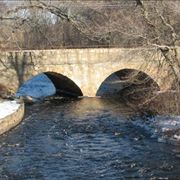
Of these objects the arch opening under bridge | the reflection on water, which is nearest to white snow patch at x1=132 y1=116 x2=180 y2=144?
the reflection on water

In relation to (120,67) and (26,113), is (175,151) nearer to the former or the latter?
(26,113)

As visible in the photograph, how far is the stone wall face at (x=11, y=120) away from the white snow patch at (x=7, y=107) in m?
0.19

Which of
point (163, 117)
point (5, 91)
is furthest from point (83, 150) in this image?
point (5, 91)

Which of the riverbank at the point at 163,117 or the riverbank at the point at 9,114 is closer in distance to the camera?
the riverbank at the point at 163,117

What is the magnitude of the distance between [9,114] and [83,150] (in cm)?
471

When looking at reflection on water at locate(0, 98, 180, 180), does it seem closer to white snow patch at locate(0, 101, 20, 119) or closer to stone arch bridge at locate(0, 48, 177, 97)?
white snow patch at locate(0, 101, 20, 119)

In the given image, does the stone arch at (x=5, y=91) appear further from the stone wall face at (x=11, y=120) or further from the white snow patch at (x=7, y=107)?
the stone wall face at (x=11, y=120)

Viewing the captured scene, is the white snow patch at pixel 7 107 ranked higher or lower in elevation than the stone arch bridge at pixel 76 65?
lower

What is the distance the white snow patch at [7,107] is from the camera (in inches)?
930

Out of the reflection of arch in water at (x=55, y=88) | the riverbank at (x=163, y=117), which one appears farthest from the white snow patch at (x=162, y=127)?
the reflection of arch in water at (x=55, y=88)

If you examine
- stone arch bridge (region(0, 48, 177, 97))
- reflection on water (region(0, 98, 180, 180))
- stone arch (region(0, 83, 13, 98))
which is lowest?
reflection on water (region(0, 98, 180, 180))

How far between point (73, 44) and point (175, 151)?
65.9 ft

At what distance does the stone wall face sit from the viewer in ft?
73.5

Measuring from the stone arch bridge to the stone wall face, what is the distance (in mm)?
5417
